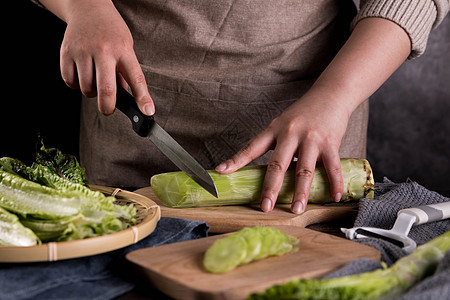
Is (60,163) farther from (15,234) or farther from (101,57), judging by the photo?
(15,234)

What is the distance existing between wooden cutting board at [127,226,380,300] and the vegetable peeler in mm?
133

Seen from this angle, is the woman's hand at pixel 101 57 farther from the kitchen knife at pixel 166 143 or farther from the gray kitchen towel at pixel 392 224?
the gray kitchen towel at pixel 392 224

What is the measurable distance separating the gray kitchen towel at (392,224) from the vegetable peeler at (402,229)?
0.03m

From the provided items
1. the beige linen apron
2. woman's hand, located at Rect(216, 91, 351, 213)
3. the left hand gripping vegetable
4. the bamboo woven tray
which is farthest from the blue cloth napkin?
the beige linen apron

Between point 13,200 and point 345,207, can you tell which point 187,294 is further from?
point 345,207

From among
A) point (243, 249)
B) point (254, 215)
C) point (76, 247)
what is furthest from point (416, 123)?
point (76, 247)

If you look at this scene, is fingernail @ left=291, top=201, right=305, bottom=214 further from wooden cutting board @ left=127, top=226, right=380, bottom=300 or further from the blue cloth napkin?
the blue cloth napkin

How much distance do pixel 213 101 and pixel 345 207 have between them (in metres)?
0.71

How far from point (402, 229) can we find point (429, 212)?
13cm

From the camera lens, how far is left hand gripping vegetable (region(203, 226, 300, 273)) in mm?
983

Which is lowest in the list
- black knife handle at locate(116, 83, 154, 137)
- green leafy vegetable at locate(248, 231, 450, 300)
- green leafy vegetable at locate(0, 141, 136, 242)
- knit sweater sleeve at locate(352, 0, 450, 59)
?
green leafy vegetable at locate(248, 231, 450, 300)

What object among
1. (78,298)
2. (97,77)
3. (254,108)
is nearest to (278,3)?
(254,108)

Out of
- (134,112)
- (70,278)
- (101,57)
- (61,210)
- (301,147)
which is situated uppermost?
(101,57)

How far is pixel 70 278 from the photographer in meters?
1.01
